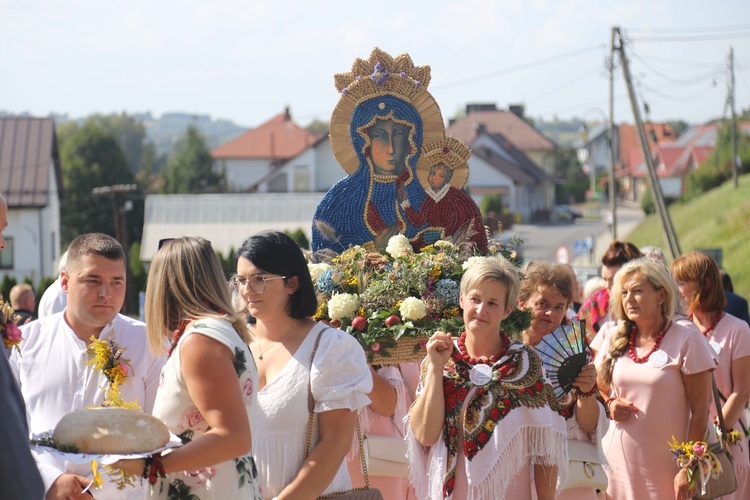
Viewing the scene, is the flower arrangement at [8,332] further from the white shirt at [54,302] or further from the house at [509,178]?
the house at [509,178]

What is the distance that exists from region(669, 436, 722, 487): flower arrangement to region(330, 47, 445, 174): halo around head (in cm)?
253

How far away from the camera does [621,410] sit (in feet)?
22.0

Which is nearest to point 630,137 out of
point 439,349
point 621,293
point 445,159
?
point 445,159

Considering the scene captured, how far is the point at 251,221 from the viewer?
53188mm

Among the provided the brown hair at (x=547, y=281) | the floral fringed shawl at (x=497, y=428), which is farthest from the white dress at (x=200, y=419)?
the brown hair at (x=547, y=281)

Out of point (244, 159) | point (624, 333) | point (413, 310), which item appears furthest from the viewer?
point (244, 159)

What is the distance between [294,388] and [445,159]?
319 cm

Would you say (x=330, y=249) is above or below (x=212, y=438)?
above

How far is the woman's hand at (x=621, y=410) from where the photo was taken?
669cm

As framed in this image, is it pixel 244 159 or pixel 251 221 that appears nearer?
pixel 251 221

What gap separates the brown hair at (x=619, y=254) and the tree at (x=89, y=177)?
61.8 meters

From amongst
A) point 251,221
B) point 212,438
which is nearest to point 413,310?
point 212,438

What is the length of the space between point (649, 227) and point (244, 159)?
50.7 meters

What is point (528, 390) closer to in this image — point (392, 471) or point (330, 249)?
point (392, 471)
